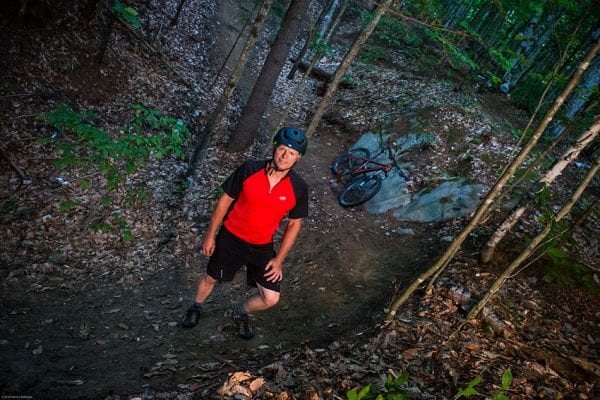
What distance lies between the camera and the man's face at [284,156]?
145 inches

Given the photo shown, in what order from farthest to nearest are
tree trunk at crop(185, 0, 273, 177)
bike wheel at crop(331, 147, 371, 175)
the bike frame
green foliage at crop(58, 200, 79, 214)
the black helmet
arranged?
bike wheel at crop(331, 147, 371, 175)
the bike frame
tree trunk at crop(185, 0, 273, 177)
green foliage at crop(58, 200, 79, 214)
the black helmet

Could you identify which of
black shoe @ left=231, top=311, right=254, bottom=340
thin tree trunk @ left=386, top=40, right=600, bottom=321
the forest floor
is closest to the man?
black shoe @ left=231, top=311, right=254, bottom=340

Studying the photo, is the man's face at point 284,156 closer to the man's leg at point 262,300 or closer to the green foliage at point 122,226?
the man's leg at point 262,300

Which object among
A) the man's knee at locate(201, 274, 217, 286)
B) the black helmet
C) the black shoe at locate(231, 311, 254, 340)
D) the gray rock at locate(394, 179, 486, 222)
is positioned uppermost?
the black helmet

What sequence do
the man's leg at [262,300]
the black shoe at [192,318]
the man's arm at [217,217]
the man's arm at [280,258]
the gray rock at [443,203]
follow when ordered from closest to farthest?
the man's arm at [217,217], the man's arm at [280,258], the man's leg at [262,300], the black shoe at [192,318], the gray rock at [443,203]

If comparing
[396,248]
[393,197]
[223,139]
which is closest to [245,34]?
[223,139]

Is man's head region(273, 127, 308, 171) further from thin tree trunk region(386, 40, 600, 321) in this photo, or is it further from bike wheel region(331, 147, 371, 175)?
bike wheel region(331, 147, 371, 175)

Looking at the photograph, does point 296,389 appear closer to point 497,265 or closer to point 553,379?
point 553,379

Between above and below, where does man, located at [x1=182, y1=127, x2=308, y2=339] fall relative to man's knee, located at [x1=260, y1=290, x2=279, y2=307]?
above

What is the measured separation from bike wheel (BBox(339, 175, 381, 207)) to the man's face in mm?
5965

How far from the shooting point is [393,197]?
383 inches

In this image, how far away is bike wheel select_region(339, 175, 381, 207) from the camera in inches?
378

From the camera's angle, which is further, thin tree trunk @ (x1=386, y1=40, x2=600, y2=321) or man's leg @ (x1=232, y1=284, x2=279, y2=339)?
man's leg @ (x1=232, y1=284, x2=279, y2=339)

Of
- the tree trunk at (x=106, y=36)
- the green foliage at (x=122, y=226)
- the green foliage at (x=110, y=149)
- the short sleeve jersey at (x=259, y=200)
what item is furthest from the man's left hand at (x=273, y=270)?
the tree trunk at (x=106, y=36)
